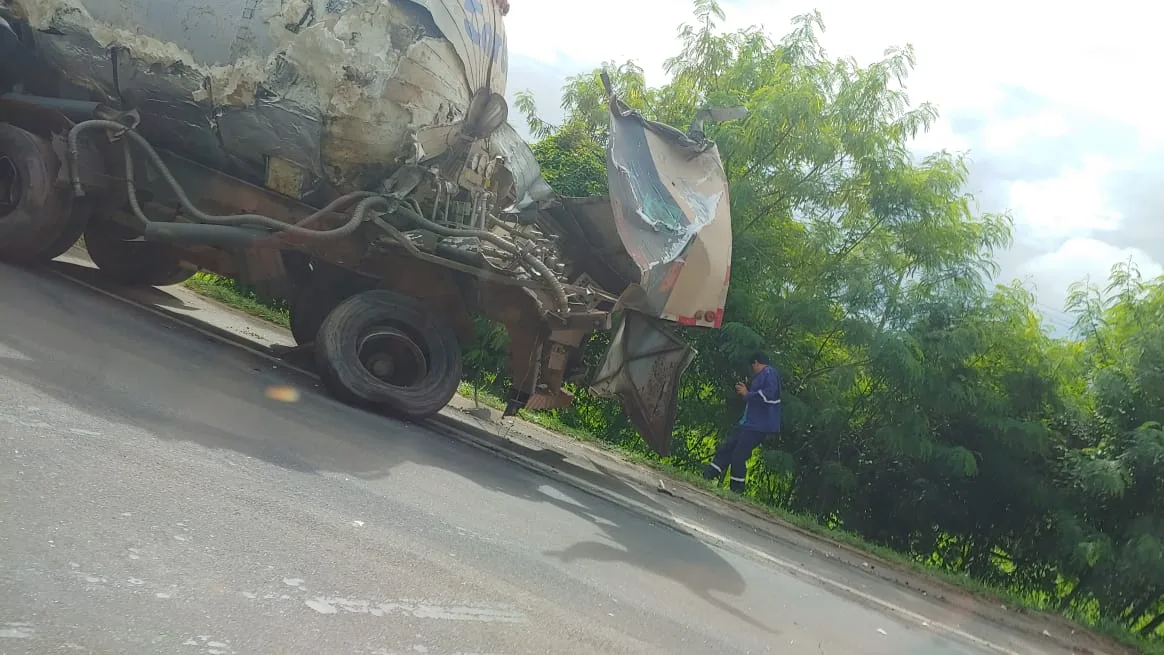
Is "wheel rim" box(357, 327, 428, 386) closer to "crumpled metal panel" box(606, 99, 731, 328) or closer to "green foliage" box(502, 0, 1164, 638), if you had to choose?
"crumpled metal panel" box(606, 99, 731, 328)

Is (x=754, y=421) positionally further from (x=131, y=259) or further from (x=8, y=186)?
(x=8, y=186)

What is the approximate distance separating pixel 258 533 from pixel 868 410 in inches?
308

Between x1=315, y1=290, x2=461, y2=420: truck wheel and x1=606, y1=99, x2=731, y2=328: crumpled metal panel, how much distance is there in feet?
4.79

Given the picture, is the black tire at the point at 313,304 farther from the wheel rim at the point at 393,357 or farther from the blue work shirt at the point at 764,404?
the blue work shirt at the point at 764,404

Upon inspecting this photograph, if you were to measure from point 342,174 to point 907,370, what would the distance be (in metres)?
5.83

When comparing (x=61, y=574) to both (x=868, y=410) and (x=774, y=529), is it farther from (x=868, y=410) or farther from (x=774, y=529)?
(x=868, y=410)

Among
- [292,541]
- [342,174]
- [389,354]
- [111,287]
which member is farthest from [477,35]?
[292,541]

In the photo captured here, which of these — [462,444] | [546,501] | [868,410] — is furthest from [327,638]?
[868,410]

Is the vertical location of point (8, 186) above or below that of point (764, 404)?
below

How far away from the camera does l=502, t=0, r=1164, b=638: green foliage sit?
9141 millimetres

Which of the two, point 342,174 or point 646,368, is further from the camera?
point 646,368

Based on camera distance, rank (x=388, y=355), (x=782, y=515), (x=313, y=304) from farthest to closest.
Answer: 1. (x=782, y=515)
2. (x=313, y=304)
3. (x=388, y=355)

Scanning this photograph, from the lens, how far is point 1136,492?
8977 mm

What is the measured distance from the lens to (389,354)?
23.0 feet
